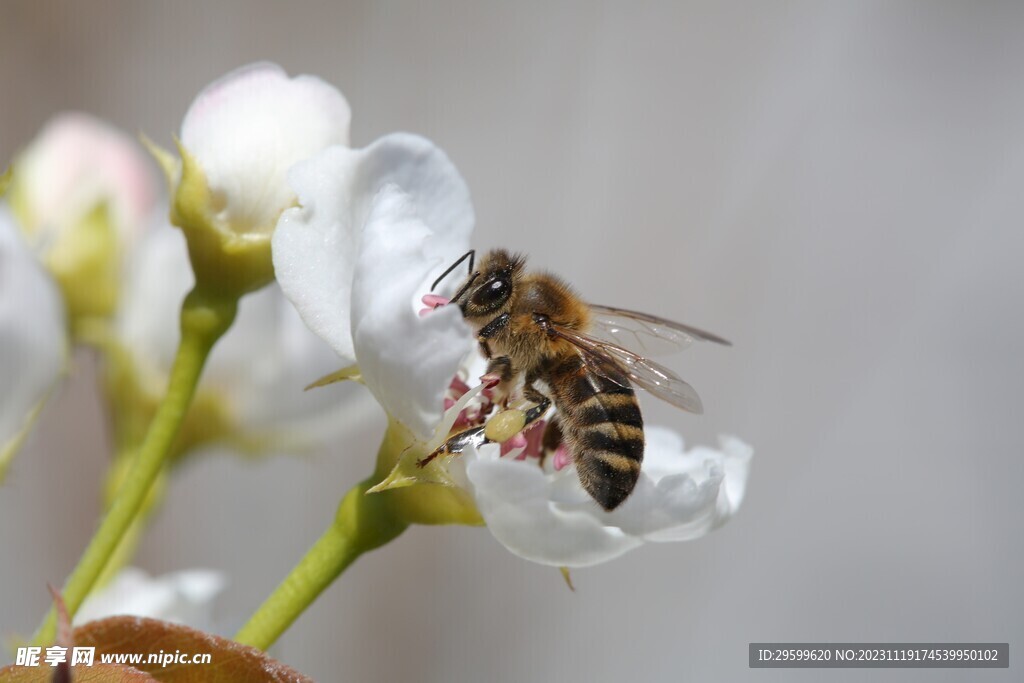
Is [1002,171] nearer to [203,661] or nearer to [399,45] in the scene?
[399,45]

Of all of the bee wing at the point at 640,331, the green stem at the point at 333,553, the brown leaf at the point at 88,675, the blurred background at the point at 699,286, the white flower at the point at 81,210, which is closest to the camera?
the brown leaf at the point at 88,675

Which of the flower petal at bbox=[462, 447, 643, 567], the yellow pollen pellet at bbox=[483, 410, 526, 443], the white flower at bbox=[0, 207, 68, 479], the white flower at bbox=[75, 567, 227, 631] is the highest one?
the yellow pollen pellet at bbox=[483, 410, 526, 443]

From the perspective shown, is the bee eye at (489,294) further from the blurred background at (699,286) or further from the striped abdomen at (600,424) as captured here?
the blurred background at (699,286)

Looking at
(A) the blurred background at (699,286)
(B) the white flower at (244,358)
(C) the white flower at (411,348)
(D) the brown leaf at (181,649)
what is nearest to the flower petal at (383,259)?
(C) the white flower at (411,348)

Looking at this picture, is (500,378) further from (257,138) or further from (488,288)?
(257,138)

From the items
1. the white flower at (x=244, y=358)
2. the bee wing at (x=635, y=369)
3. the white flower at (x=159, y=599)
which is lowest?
the white flower at (x=159, y=599)

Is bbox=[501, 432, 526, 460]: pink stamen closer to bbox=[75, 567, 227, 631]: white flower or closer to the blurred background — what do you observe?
bbox=[75, 567, 227, 631]: white flower

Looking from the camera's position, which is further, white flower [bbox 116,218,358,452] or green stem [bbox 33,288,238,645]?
white flower [bbox 116,218,358,452]

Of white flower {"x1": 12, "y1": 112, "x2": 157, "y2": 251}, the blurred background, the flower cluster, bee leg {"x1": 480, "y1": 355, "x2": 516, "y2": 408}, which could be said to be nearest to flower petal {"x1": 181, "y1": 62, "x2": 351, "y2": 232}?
the flower cluster
